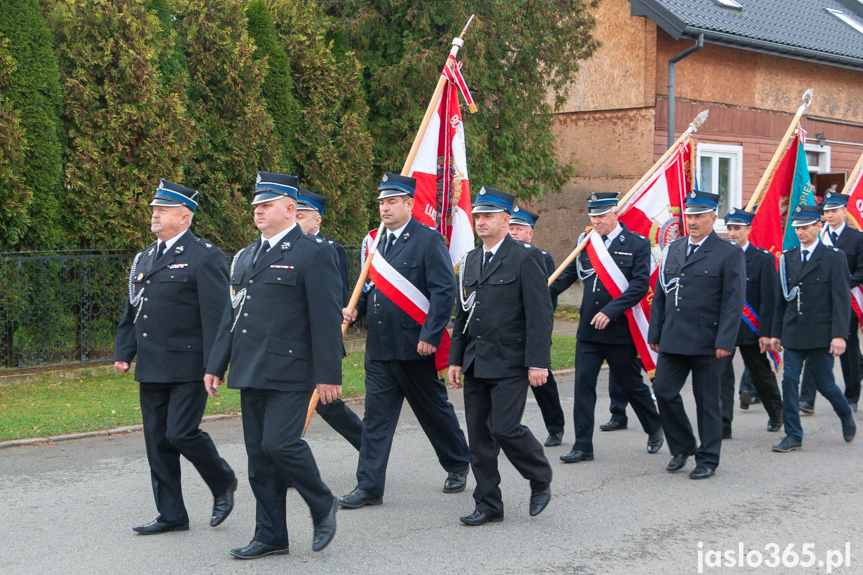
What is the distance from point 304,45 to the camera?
14117mm

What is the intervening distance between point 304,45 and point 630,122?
798 centimetres

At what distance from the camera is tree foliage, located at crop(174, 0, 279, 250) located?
12.7 metres

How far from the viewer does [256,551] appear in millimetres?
5031

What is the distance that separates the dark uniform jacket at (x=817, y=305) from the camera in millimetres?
8234

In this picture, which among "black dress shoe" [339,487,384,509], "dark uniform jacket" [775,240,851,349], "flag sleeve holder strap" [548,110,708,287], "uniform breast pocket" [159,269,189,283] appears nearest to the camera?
"uniform breast pocket" [159,269,189,283]

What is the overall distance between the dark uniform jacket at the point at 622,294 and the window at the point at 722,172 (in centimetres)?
1292

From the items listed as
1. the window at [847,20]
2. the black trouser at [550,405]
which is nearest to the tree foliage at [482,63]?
the black trouser at [550,405]

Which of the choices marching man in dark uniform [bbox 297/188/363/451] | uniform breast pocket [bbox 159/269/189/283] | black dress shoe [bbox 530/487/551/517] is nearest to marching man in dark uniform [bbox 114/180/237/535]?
uniform breast pocket [bbox 159/269/189/283]

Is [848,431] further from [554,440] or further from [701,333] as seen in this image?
[554,440]

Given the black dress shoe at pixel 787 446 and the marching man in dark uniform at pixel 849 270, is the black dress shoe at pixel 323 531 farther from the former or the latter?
the marching man in dark uniform at pixel 849 270

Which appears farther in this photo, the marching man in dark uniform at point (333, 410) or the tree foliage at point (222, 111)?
the tree foliage at point (222, 111)

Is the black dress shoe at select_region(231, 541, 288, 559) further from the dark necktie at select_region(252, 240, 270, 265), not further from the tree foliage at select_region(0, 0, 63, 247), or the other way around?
the tree foliage at select_region(0, 0, 63, 247)

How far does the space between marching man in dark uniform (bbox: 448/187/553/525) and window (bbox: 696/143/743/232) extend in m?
15.2

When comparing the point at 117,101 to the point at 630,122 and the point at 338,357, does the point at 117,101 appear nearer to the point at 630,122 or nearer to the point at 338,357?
the point at 338,357
